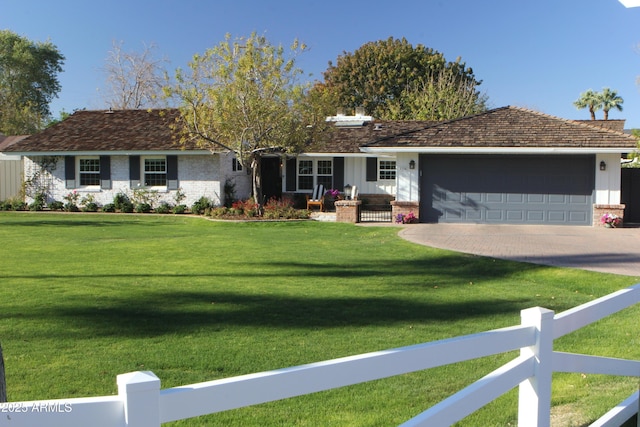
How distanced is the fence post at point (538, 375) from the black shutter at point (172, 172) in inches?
1087

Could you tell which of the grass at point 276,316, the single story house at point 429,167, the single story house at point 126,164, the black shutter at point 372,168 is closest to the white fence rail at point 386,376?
the grass at point 276,316

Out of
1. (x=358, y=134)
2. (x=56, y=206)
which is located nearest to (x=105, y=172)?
(x=56, y=206)

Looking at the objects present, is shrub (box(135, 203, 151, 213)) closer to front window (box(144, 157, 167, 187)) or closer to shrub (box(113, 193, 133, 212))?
shrub (box(113, 193, 133, 212))

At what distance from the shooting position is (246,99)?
79.7 feet

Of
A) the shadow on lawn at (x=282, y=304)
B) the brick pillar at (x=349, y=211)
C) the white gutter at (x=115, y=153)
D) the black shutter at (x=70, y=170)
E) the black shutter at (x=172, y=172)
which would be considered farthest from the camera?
the black shutter at (x=70, y=170)

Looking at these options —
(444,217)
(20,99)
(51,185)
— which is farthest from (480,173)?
(20,99)

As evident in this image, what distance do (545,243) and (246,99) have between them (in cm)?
1260

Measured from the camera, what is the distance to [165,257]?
14469 mm

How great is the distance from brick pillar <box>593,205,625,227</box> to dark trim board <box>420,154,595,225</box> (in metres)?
0.27

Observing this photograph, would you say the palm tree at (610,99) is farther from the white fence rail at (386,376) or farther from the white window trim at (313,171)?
the white fence rail at (386,376)

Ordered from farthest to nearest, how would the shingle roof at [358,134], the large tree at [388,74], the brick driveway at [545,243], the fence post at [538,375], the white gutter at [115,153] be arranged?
the large tree at [388,74] < the shingle roof at [358,134] < the white gutter at [115,153] < the brick driveway at [545,243] < the fence post at [538,375]

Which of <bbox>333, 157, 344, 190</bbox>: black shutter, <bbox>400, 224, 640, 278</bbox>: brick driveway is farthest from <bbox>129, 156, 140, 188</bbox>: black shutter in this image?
<bbox>400, 224, 640, 278</bbox>: brick driveway

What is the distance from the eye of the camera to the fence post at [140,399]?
1.81m

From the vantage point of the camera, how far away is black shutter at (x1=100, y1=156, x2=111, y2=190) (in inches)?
1196
